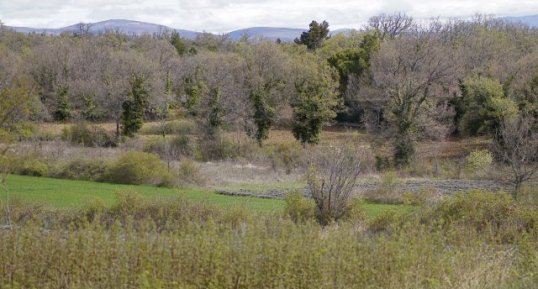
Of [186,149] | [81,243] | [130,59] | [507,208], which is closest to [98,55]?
[130,59]

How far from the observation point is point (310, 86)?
5462 cm

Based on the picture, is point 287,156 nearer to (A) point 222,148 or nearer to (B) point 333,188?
(A) point 222,148

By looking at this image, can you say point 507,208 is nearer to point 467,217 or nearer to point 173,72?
point 467,217

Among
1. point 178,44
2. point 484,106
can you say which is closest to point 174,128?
point 484,106

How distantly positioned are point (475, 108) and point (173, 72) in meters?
38.5

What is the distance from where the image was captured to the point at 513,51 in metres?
69.9

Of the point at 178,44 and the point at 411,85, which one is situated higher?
the point at 178,44

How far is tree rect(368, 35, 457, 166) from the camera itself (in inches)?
1806

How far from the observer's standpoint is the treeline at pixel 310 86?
156 feet

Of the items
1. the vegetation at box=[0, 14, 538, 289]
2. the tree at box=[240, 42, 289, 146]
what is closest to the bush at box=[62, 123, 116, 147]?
the vegetation at box=[0, 14, 538, 289]

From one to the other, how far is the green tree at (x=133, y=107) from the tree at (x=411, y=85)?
63.7ft

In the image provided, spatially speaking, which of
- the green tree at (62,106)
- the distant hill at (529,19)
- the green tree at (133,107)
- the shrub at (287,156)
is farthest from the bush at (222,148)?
the distant hill at (529,19)

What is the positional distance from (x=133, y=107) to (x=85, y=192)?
2164 centimetres

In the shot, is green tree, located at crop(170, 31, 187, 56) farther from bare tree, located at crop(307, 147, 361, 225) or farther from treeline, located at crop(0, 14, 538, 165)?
bare tree, located at crop(307, 147, 361, 225)
